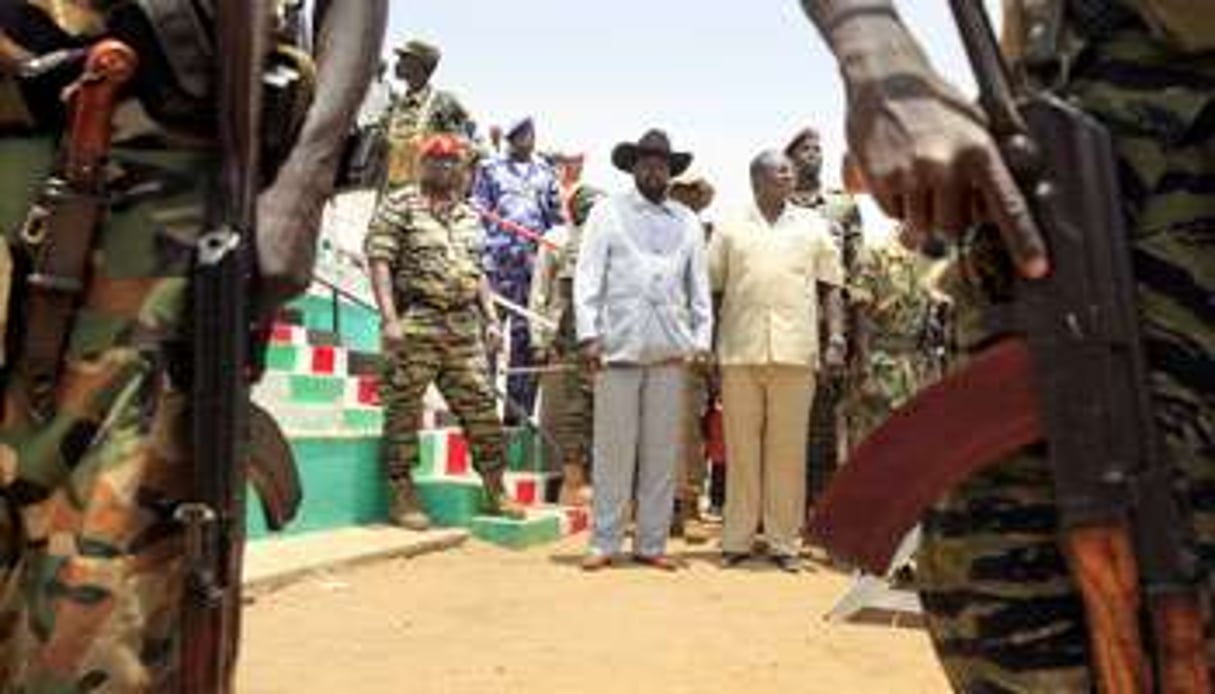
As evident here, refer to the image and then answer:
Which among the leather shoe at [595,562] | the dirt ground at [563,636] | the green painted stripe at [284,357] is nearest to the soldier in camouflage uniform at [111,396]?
the dirt ground at [563,636]

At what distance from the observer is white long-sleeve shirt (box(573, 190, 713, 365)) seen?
29.9 feet

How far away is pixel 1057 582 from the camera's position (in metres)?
1.87

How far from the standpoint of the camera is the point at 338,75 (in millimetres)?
2488

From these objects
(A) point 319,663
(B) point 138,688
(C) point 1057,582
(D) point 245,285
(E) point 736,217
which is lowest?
(A) point 319,663

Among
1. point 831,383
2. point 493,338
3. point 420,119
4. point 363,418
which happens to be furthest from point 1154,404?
point 420,119

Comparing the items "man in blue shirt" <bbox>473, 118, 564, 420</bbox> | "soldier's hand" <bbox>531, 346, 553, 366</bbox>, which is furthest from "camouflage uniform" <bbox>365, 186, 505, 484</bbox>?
"man in blue shirt" <bbox>473, 118, 564, 420</bbox>

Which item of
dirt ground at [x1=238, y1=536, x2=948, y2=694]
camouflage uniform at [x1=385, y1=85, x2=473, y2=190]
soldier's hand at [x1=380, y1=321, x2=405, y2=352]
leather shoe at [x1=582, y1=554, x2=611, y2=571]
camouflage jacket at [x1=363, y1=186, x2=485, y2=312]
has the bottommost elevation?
dirt ground at [x1=238, y1=536, x2=948, y2=694]

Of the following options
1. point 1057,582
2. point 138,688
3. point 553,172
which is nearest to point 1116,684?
point 1057,582

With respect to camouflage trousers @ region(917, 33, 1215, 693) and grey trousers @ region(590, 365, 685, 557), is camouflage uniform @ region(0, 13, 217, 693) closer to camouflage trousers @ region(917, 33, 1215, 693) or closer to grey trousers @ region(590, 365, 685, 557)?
camouflage trousers @ region(917, 33, 1215, 693)

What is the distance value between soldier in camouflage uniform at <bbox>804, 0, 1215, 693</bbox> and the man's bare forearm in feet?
2.41

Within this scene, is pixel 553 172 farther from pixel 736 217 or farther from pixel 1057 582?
pixel 1057 582

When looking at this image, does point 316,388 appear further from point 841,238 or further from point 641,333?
point 841,238

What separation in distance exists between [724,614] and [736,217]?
107 inches

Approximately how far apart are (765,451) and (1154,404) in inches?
307
